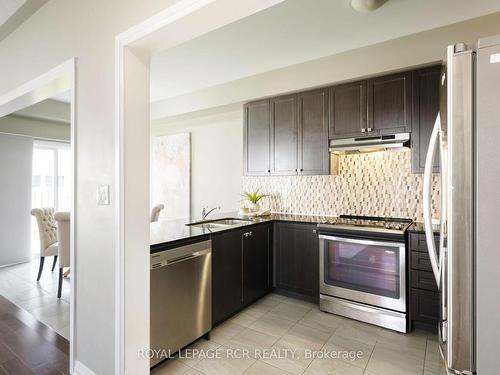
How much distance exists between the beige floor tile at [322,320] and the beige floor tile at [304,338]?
0.26ft

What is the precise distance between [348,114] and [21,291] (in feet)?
14.8

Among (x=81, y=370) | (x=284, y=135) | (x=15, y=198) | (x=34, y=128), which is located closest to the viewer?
(x=81, y=370)

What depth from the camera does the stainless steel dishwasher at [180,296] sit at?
1.93 metres

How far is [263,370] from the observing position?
80.3 inches

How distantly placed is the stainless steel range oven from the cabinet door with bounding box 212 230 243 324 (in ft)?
2.86

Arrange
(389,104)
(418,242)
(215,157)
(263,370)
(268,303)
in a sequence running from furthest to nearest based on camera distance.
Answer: (215,157) → (268,303) → (389,104) → (418,242) → (263,370)

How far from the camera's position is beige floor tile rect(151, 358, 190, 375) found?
6.57 ft

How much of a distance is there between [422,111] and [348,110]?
699mm

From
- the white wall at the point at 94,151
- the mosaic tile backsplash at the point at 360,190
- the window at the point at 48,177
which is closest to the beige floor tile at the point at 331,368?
the white wall at the point at 94,151

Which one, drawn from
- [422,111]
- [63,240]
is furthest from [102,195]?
[422,111]

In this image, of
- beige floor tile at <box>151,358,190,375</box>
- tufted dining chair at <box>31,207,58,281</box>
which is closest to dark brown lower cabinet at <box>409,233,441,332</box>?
beige floor tile at <box>151,358,190,375</box>

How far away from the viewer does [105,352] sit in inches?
67.5

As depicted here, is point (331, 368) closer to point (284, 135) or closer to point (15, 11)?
point (284, 135)

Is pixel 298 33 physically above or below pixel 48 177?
above
